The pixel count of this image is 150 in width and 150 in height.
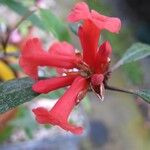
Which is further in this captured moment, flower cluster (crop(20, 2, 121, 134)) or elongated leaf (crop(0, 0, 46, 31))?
elongated leaf (crop(0, 0, 46, 31))

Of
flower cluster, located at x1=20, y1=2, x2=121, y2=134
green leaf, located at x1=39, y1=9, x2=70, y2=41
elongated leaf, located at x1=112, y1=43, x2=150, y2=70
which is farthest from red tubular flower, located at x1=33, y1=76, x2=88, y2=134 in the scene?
green leaf, located at x1=39, y1=9, x2=70, y2=41

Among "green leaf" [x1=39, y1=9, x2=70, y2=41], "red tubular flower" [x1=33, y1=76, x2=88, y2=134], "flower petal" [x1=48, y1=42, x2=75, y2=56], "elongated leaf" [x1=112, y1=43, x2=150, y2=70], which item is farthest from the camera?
"green leaf" [x1=39, y1=9, x2=70, y2=41]

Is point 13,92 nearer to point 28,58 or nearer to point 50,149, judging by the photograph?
point 28,58

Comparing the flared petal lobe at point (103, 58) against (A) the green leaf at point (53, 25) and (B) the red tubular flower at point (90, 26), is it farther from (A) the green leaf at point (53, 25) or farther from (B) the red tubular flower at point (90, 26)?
(A) the green leaf at point (53, 25)

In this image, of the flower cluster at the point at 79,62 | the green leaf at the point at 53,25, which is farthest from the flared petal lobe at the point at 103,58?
the green leaf at the point at 53,25

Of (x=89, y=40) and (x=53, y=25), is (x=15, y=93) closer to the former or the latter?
(x=89, y=40)

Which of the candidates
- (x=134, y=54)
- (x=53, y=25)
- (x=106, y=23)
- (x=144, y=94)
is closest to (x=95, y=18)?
(x=106, y=23)

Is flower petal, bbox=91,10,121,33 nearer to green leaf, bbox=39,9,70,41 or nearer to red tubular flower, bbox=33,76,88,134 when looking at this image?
red tubular flower, bbox=33,76,88,134
